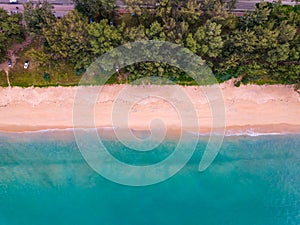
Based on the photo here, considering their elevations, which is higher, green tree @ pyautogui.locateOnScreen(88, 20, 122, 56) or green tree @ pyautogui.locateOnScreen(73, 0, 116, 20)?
green tree @ pyautogui.locateOnScreen(73, 0, 116, 20)

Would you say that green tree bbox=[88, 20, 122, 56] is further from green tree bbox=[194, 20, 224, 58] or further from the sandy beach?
green tree bbox=[194, 20, 224, 58]

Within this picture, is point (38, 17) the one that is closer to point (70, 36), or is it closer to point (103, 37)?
point (70, 36)

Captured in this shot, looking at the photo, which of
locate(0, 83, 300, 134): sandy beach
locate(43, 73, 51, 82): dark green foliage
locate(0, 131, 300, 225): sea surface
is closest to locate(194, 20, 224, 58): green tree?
locate(0, 83, 300, 134): sandy beach

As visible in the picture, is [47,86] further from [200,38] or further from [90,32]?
[200,38]

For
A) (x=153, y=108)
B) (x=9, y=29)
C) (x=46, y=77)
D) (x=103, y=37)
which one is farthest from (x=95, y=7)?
(x=153, y=108)

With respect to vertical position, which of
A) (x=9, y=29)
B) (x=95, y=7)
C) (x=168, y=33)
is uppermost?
(x=95, y=7)

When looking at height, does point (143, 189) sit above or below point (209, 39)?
below
